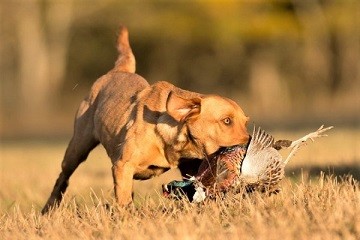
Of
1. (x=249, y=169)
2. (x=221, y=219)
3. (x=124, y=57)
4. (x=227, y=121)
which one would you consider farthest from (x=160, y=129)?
(x=124, y=57)

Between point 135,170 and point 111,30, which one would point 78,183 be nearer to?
point 135,170

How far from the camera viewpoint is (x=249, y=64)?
42.6m

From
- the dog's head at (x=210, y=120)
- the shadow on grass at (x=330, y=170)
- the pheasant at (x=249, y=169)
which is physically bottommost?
the shadow on grass at (x=330, y=170)

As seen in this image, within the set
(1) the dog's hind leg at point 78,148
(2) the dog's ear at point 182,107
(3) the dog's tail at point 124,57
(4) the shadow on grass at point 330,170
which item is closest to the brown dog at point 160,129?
(2) the dog's ear at point 182,107

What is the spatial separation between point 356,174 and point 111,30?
104ft

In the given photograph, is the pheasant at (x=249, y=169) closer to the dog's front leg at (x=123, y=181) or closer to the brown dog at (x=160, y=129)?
the brown dog at (x=160, y=129)

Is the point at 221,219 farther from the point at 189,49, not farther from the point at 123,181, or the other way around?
the point at 189,49

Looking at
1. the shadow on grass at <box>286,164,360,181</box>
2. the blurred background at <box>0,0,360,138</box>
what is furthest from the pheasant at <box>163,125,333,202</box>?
the blurred background at <box>0,0,360,138</box>

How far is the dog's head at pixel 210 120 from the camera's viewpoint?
6.77 meters

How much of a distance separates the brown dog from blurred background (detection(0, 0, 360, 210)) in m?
27.9

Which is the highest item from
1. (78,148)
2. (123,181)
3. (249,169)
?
(249,169)

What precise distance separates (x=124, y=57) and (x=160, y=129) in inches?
91.0

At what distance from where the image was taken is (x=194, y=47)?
4212cm

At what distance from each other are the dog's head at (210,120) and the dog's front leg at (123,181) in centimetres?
55
